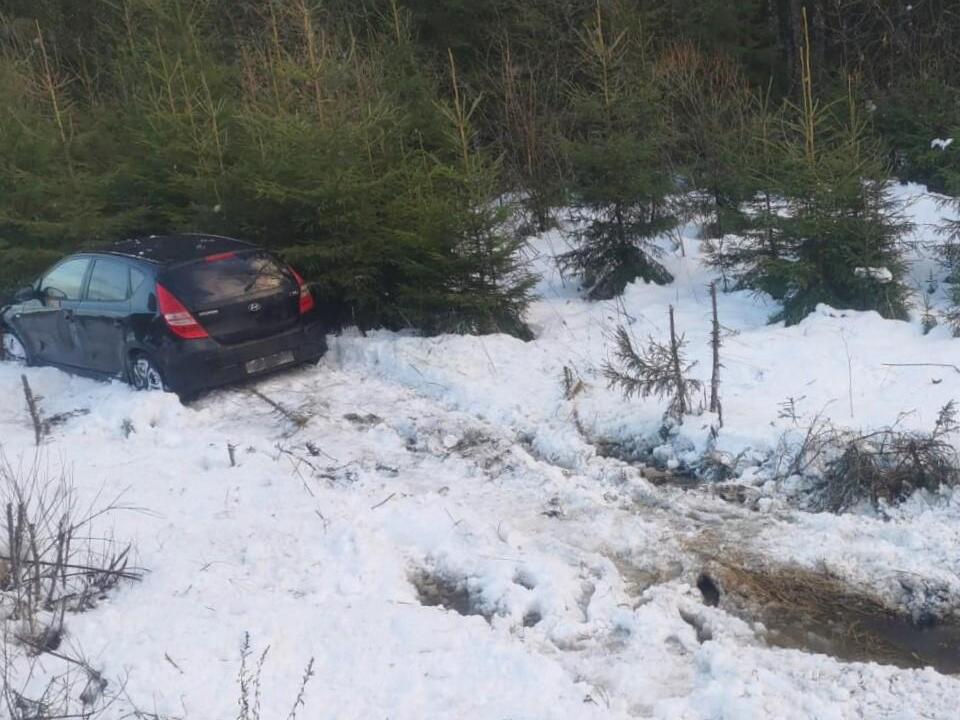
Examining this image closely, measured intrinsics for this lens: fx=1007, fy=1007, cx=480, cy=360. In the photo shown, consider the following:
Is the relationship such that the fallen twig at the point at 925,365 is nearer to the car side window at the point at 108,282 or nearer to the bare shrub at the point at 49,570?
the bare shrub at the point at 49,570

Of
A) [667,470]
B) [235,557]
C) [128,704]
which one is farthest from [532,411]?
[128,704]

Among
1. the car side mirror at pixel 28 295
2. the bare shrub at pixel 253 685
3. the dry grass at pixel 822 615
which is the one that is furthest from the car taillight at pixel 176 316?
the dry grass at pixel 822 615

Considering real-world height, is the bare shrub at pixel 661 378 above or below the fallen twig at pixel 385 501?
above

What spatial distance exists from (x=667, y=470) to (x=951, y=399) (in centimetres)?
221

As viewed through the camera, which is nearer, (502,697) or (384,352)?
(502,697)

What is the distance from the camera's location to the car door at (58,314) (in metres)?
10.4

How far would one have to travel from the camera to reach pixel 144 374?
31.6 feet

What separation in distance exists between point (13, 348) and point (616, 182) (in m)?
7.56

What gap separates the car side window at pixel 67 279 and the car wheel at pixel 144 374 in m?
1.19

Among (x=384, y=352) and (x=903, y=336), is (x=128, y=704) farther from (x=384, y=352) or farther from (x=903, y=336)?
(x=903, y=336)

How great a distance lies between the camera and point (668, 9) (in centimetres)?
1831

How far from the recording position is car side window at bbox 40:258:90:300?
1030cm

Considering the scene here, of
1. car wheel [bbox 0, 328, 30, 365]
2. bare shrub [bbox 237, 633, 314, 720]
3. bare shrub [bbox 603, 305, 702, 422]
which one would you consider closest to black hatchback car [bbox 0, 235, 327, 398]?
car wheel [bbox 0, 328, 30, 365]

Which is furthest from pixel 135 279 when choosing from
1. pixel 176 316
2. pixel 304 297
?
pixel 304 297
